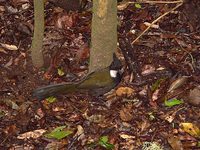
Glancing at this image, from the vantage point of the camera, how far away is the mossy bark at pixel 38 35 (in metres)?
4.02

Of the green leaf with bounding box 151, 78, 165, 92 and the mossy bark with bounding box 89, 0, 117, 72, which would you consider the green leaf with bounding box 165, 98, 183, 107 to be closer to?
the green leaf with bounding box 151, 78, 165, 92

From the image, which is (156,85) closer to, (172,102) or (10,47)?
(172,102)

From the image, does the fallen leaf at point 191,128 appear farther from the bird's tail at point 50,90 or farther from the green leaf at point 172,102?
the bird's tail at point 50,90

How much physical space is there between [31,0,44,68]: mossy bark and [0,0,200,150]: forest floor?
92 millimetres

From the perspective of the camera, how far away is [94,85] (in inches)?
155

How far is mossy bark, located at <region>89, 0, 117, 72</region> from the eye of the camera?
148 inches

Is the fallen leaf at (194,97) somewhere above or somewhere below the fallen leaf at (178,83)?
below

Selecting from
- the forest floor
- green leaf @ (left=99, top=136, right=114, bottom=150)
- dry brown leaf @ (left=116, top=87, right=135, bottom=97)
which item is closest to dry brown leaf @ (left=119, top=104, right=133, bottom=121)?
the forest floor

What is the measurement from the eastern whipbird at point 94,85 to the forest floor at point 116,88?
0.25 feet

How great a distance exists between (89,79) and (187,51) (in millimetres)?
1098

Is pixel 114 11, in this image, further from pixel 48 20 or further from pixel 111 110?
pixel 48 20

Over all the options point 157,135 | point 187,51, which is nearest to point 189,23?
point 187,51

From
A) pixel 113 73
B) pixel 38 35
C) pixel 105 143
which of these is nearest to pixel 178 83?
pixel 113 73

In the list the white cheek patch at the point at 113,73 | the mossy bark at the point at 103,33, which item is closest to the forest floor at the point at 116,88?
the white cheek patch at the point at 113,73
